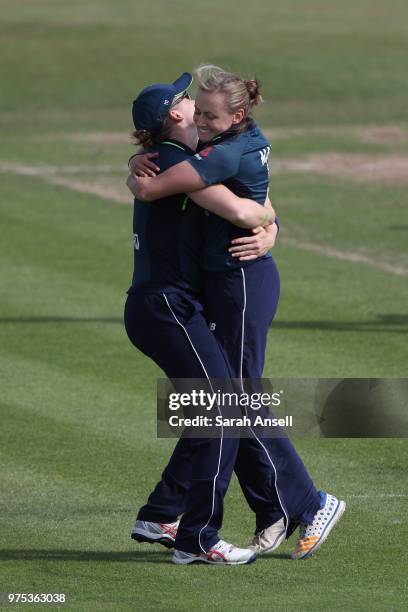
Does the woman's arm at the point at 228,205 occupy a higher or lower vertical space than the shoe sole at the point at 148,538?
higher

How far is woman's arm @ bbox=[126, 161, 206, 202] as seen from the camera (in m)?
6.71

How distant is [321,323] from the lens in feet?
44.7

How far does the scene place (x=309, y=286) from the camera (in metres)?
15.5

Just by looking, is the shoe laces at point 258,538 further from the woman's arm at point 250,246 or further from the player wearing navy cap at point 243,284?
the woman's arm at point 250,246

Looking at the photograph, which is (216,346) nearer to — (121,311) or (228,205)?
(228,205)

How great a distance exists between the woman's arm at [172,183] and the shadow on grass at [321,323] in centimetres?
666

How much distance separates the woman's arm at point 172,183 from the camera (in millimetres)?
6707

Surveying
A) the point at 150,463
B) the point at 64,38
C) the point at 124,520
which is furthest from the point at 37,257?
the point at 64,38

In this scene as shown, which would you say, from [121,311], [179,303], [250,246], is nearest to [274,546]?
[179,303]

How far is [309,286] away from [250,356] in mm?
8551

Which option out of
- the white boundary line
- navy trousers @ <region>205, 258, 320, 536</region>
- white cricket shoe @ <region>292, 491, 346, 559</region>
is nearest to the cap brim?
navy trousers @ <region>205, 258, 320, 536</region>

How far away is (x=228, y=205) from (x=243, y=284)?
1.18ft

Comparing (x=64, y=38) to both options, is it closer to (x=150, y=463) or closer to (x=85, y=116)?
(x=85, y=116)

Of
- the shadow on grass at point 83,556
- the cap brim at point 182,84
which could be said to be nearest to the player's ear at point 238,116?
the cap brim at point 182,84
